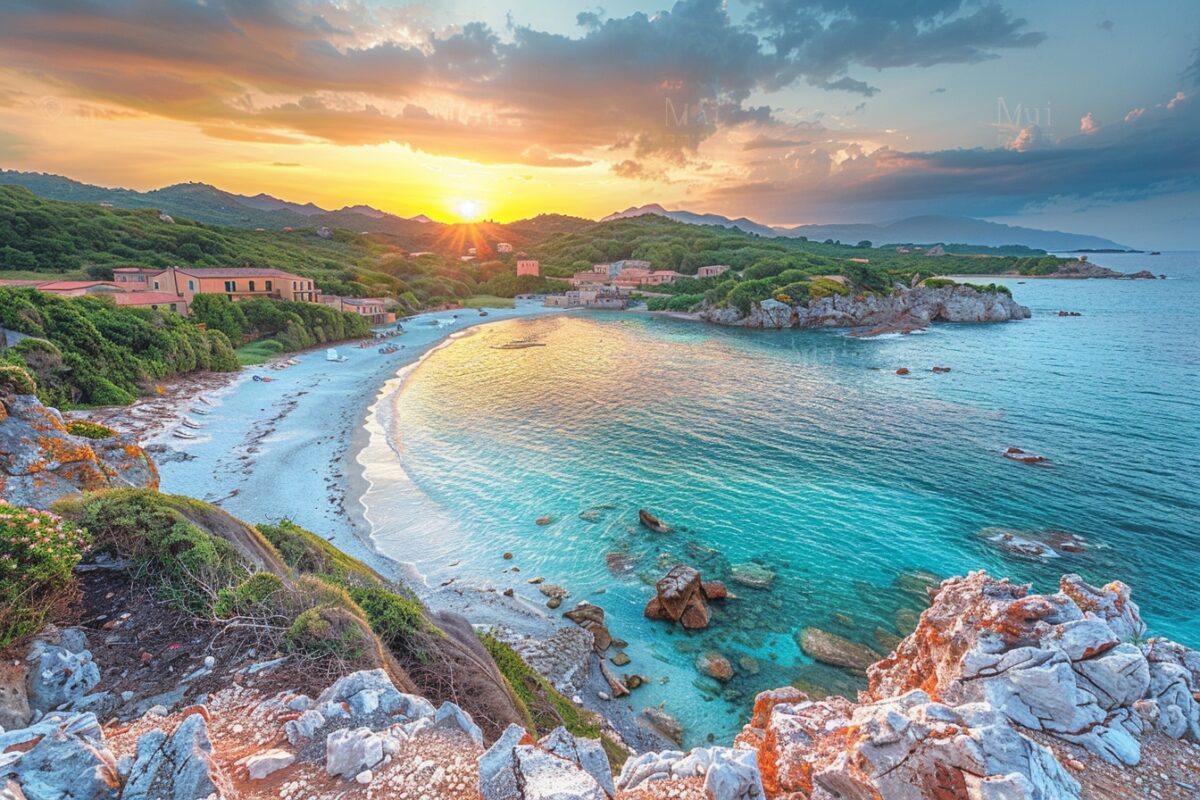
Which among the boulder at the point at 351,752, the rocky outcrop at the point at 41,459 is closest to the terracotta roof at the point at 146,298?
the rocky outcrop at the point at 41,459

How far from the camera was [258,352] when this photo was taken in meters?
54.3

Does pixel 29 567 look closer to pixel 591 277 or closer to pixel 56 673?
pixel 56 673

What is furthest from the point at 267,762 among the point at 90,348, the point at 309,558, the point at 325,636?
the point at 90,348

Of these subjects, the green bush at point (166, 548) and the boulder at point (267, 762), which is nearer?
the boulder at point (267, 762)

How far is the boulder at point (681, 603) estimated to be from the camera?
1792 cm

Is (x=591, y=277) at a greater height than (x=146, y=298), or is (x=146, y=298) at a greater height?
(x=591, y=277)

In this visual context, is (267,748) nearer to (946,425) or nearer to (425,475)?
(425,475)

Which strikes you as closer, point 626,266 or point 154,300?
point 154,300

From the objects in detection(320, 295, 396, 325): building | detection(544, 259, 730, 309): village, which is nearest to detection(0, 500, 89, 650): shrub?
detection(320, 295, 396, 325): building

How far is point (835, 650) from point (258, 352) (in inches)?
2342

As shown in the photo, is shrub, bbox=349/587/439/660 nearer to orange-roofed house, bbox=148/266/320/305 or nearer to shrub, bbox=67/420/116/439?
shrub, bbox=67/420/116/439

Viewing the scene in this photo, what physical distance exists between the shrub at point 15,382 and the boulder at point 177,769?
1514 centimetres

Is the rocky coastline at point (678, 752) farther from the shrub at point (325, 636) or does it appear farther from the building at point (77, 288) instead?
the building at point (77, 288)

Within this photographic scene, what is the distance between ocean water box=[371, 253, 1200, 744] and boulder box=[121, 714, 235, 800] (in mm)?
11607
